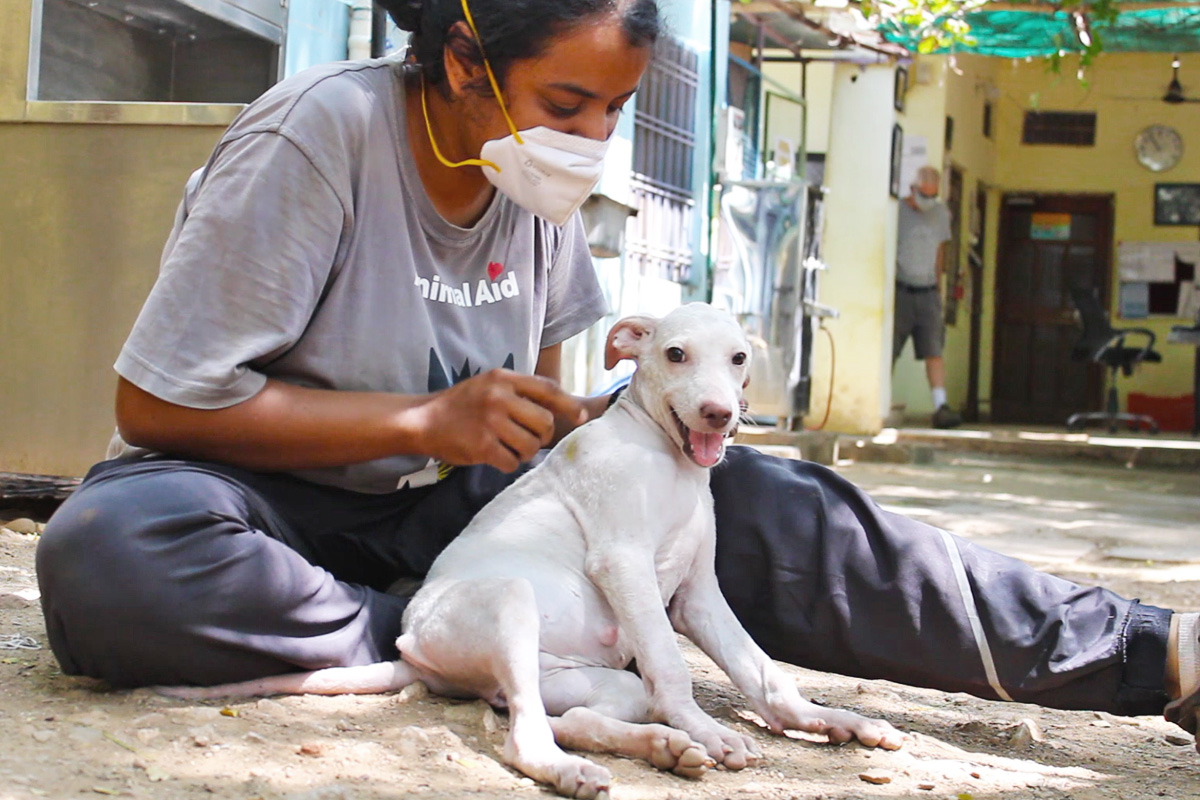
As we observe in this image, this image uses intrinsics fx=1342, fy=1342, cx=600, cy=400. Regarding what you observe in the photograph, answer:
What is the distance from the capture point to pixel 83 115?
15.9ft

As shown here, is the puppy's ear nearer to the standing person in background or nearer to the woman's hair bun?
the woman's hair bun

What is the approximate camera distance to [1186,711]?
87.7 inches

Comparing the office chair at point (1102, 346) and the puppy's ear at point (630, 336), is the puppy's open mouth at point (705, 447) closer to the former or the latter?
the puppy's ear at point (630, 336)

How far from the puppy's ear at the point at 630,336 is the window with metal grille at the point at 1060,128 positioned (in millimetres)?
14866

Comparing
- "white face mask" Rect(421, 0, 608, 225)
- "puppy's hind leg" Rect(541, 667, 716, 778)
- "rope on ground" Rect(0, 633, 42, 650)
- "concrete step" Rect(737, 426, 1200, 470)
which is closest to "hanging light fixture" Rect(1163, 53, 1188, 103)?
"concrete step" Rect(737, 426, 1200, 470)

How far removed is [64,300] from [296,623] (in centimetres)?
312

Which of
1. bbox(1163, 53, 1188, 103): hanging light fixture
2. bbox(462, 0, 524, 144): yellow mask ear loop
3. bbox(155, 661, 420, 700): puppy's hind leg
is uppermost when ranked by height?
bbox(1163, 53, 1188, 103): hanging light fixture

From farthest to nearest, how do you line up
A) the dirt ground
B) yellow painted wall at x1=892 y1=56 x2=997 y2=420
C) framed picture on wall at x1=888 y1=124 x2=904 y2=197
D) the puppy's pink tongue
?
1. yellow painted wall at x1=892 y1=56 x2=997 y2=420
2. framed picture on wall at x1=888 y1=124 x2=904 y2=197
3. the puppy's pink tongue
4. the dirt ground

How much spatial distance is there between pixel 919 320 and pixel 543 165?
10946 millimetres

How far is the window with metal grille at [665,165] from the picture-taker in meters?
8.66

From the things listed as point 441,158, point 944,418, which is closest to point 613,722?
point 441,158

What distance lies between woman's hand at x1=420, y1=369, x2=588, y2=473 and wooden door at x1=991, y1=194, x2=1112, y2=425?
15187mm

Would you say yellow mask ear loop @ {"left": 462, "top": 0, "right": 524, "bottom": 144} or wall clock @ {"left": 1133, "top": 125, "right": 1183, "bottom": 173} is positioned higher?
wall clock @ {"left": 1133, "top": 125, "right": 1183, "bottom": 173}

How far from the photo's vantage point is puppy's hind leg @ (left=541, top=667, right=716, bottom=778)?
80.7 inches
